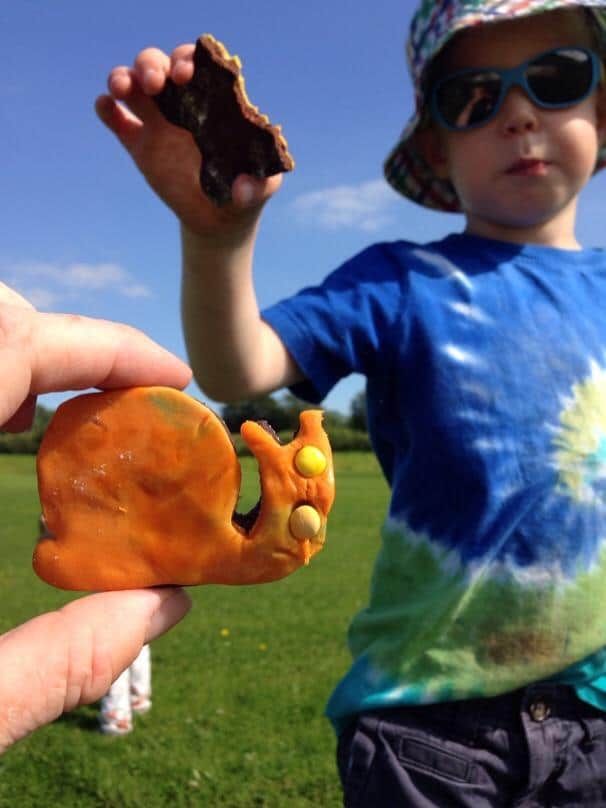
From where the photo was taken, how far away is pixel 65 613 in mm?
1025

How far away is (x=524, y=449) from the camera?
1.93m

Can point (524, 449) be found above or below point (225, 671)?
above

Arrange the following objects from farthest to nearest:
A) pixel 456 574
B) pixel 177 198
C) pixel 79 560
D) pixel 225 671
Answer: pixel 225 671
pixel 456 574
pixel 177 198
pixel 79 560

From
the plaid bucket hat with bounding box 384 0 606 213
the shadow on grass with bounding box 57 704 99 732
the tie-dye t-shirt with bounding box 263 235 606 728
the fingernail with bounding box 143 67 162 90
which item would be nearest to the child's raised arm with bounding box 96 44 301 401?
the fingernail with bounding box 143 67 162 90

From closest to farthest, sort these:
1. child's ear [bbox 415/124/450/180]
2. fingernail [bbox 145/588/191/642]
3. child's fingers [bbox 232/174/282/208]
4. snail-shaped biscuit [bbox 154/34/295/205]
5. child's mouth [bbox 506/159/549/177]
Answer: fingernail [bbox 145/588/191/642]
snail-shaped biscuit [bbox 154/34/295/205]
child's fingers [bbox 232/174/282/208]
child's mouth [bbox 506/159/549/177]
child's ear [bbox 415/124/450/180]

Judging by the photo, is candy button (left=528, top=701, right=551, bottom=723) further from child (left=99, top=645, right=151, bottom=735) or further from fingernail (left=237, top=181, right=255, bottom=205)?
child (left=99, top=645, right=151, bottom=735)

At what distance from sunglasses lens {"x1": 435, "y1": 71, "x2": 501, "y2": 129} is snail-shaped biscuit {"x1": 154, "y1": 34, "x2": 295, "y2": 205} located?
961mm

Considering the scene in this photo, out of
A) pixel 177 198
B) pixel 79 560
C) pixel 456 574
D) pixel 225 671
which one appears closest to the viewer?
pixel 79 560

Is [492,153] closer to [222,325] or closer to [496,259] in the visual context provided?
[496,259]

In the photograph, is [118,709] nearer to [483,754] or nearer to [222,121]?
[483,754]

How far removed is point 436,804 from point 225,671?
4.21 m

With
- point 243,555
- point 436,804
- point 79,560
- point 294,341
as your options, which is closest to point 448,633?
point 436,804

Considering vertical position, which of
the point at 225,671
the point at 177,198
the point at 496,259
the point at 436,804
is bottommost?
the point at 225,671

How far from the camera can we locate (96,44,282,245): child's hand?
147 centimetres
